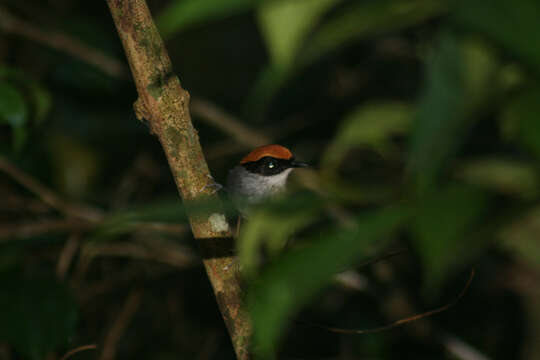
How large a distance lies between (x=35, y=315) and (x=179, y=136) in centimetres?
164

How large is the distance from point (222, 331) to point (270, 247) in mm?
4073

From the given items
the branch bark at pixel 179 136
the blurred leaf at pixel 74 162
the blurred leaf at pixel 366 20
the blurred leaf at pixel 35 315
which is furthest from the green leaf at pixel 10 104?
the blurred leaf at pixel 74 162

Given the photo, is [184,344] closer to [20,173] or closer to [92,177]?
[92,177]

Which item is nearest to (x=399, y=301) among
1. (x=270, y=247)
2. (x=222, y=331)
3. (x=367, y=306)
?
(x=367, y=306)

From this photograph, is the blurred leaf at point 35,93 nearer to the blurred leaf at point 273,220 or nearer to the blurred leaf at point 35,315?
the blurred leaf at point 35,315

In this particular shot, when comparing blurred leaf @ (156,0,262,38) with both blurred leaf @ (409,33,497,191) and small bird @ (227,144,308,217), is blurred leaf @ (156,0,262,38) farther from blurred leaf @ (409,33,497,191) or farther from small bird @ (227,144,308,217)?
small bird @ (227,144,308,217)

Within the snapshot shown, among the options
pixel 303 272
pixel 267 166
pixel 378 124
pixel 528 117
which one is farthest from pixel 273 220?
pixel 267 166

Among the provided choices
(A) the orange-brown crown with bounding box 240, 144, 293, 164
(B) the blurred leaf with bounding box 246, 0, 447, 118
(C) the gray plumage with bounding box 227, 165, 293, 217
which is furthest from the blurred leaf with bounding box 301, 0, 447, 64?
(C) the gray plumage with bounding box 227, 165, 293, 217

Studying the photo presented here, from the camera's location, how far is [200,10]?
1.94 feet

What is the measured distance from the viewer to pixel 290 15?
0.64m

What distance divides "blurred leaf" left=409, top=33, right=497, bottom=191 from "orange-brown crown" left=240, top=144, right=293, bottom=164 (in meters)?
1.96

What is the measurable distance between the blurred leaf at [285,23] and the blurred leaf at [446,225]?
0.23 meters

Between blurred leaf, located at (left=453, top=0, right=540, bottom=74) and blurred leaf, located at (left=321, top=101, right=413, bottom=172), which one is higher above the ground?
blurred leaf, located at (left=321, top=101, right=413, bottom=172)

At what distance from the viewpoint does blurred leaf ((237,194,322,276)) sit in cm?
66
